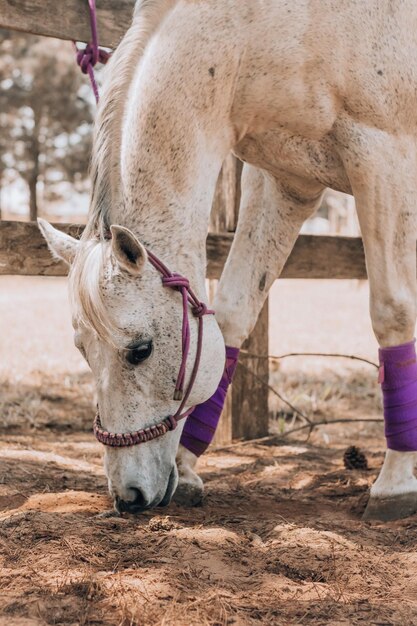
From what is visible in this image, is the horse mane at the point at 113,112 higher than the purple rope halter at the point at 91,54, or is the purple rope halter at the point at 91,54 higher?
the purple rope halter at the point at 91,54

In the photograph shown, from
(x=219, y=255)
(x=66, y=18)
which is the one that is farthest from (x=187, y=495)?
(x=66, y=18)

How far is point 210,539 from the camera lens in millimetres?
2062

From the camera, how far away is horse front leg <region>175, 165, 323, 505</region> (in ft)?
9.04

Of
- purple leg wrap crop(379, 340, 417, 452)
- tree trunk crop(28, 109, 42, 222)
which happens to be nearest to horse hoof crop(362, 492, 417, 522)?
purple leg wrap crop(379, 340, 417, 452)

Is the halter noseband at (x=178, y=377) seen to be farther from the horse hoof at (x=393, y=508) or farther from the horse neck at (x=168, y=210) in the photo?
the horse hoof at (x=393, y=508)

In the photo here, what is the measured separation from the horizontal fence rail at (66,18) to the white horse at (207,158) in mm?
803

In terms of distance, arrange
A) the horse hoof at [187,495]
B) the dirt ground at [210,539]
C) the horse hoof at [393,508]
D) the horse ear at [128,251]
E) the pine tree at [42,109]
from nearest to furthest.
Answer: the dirt ground at [210,539] → the horse ear at [128,251] → the horse hoof at [393,508] → the horse hoof at [187,495] → the pine tree at [42,109]

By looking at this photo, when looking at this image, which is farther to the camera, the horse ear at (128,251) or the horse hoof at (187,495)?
the horse hoof at (187,495)

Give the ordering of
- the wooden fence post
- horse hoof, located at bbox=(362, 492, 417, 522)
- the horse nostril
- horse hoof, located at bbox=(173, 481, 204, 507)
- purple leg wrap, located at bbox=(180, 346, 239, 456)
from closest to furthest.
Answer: the horse nostril → horse hoof, located at bbox=(362, 492, 417, 522) → horse hoof, located at bbox=(173, 481, 204, 507) → purple leg wrap, located at bbox=(180, 346, 239, 456) → the wooden fence post

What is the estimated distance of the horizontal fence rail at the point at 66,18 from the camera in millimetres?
2998

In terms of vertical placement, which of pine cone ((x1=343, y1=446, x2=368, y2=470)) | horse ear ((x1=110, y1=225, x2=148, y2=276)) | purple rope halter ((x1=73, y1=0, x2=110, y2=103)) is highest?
purple rope halter ((x1=73, y1=0, x2=110, y2=103))

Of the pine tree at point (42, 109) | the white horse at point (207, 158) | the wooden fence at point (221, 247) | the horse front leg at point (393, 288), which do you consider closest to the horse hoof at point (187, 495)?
the white horse at point (207, 158)

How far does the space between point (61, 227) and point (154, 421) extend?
47.2 inches

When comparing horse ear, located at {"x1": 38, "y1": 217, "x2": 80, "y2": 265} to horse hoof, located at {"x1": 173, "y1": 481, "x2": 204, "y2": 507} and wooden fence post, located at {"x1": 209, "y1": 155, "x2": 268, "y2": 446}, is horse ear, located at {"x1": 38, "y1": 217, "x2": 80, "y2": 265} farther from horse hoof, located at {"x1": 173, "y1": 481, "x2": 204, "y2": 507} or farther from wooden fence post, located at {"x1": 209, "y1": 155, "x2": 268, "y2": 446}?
wooden fence post, located at {"x1": 209, "y1": 155, "x2": 268, "y2": 446}
